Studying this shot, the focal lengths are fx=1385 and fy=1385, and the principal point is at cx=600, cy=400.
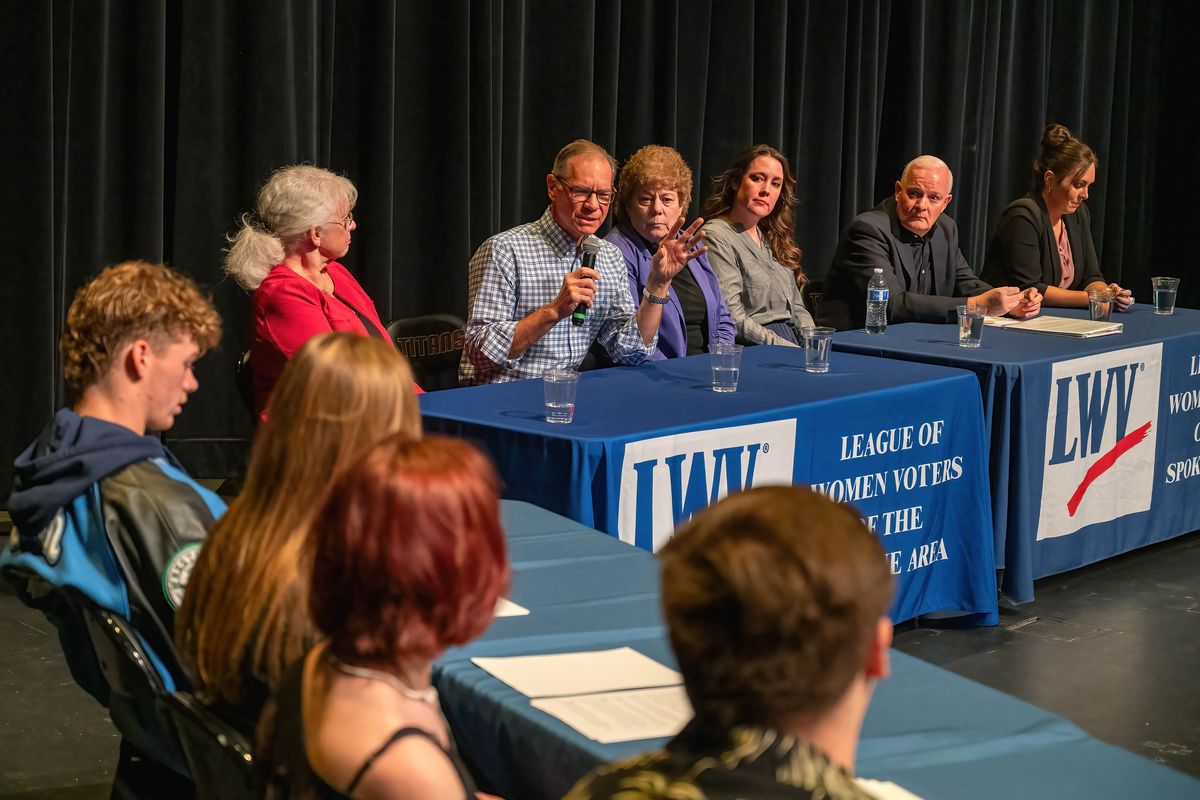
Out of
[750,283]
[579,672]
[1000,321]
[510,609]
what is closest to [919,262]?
[1000,321]

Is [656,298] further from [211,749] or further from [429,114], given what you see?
[211,749]

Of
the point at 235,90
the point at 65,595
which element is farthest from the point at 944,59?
the point at 65,595

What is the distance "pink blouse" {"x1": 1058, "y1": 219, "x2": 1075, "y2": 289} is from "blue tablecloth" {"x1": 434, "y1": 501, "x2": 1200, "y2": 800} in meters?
3.57

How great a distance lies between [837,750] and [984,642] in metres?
2.65

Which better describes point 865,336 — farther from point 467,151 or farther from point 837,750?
point 837,750

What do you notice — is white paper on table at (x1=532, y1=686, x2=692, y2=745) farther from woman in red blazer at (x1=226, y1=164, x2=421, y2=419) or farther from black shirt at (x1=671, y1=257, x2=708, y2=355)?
black shirt at (x1=671, y1=257, x2=708, y2=355)

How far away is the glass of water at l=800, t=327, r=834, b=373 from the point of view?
3.48 m

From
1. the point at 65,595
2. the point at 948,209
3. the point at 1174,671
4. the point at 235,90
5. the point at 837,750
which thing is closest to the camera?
the point at 837,750

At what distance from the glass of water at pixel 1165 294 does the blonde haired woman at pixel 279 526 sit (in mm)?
3803

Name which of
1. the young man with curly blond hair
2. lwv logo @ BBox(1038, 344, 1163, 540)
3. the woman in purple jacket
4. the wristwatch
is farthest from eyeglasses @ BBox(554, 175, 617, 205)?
the young man with curly blond hair

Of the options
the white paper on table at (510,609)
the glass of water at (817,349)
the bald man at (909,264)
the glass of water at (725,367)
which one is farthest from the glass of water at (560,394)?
the bald man at (909,264)

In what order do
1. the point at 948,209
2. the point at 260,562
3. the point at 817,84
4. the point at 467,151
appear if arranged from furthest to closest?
the point at 948,209, the point at 817,84, the point at 467,151, the point at 260,562

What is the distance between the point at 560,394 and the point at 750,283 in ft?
5.32

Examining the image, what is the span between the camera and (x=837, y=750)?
3.28 ft
